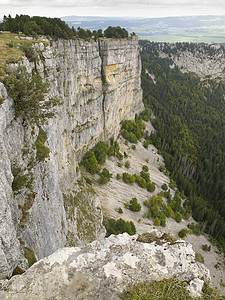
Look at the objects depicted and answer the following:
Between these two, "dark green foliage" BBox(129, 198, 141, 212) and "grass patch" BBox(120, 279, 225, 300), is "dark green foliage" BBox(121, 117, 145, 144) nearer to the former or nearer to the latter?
"dark green foliage" BBox(129, 198, 141, 212)

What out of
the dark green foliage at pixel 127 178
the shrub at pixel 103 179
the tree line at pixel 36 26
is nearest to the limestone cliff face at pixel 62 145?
the tree line at pixel 36 26

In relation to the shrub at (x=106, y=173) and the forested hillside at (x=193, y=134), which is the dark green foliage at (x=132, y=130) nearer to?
the forested hillside at (x=193, y=134)

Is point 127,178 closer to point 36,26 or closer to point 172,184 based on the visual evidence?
point 172,184

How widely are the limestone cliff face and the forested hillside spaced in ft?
88.9

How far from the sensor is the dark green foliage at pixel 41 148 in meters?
17.6

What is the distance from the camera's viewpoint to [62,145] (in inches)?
1187

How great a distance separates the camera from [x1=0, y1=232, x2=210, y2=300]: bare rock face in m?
10.9

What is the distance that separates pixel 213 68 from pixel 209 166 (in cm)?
12674

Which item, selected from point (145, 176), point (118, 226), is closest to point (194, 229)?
point (145, 176)

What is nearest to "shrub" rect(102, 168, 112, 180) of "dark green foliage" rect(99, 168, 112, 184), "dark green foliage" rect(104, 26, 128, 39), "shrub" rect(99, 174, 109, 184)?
"dark green foliage" rect(99, 168, 112, 184)

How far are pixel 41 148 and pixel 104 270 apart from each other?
410 inches

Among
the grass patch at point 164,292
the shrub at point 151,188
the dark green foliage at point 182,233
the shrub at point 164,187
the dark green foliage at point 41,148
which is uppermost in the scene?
the dark green foliage at point 41,148

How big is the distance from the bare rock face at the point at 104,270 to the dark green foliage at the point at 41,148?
7639 millimetres

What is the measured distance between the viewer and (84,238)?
29.8 meters
